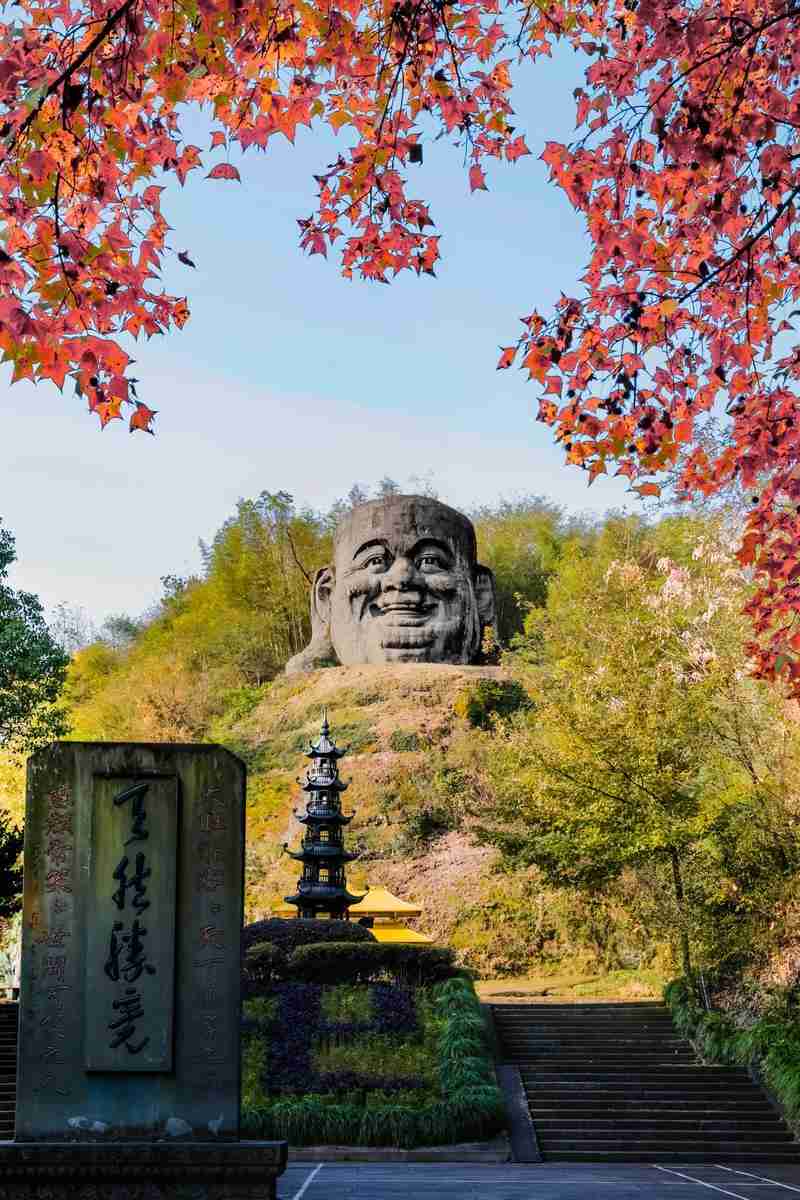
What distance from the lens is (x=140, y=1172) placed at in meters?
5.05

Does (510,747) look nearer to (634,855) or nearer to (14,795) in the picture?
(634,855)

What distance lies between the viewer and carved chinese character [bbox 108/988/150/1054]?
5.43m

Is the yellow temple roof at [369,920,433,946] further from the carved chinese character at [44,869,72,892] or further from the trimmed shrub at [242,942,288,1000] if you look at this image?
the carved chinese character at [44,869,72,892]

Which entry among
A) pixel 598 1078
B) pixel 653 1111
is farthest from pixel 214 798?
pixel 598 1078

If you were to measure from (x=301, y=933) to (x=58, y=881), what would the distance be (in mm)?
11029

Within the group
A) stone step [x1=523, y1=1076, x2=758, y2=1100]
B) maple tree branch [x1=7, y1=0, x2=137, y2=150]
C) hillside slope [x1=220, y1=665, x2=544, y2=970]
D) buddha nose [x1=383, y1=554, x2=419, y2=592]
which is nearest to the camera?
maple tree branch [x1=7, y1=0, x2=137, y2=150]

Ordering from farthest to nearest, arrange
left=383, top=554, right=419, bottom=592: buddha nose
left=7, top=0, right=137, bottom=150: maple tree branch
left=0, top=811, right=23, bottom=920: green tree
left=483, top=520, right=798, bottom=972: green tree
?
left=383, top=554, right=419, bottom=592: buddha nose, left=483, top=520, right=798, bottom=972: green tree, left=0, top=811, right=23, bottom=920: green tree, left=7, top=0, right=137, bottom=150: maple tree branch

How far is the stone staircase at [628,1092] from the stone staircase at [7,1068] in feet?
16.0

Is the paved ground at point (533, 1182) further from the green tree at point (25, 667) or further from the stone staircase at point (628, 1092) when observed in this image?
the green tree at point (25, 667)

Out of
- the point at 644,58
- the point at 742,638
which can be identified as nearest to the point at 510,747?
the point at 742,638

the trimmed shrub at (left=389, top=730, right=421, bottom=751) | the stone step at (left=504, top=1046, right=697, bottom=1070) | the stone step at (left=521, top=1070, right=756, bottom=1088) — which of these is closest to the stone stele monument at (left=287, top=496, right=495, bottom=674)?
the trimmed shrub at (left=389, top=730, right=421, bottom=751)

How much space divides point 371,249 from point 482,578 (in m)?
27.1

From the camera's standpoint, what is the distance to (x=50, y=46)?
16.4 ft

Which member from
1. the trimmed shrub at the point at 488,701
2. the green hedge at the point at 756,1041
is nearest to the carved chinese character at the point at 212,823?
the green hedge at the point at 756,1041
